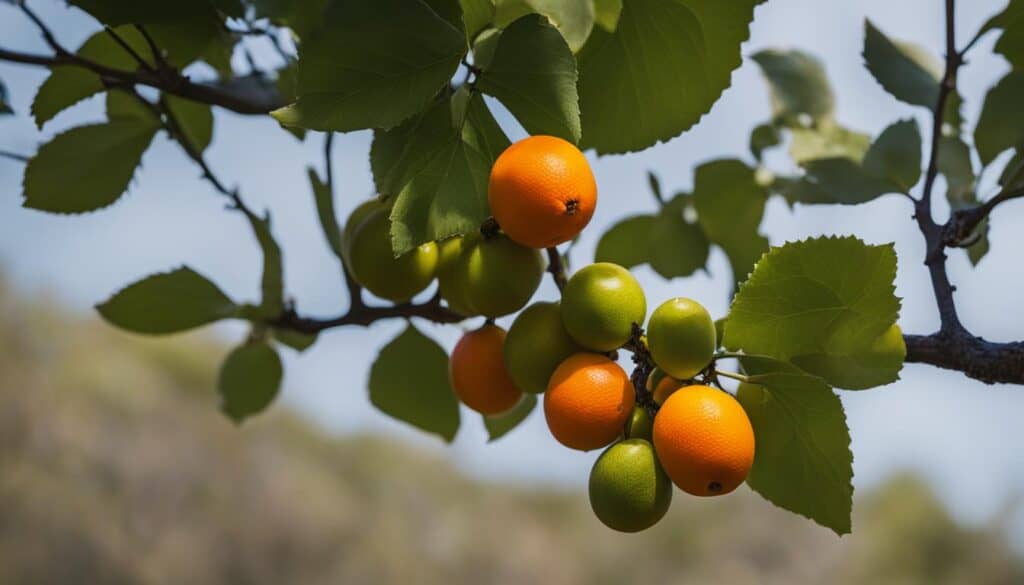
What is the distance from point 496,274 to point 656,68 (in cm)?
17

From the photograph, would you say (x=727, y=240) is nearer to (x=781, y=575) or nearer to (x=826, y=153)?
(x=826, y=153)

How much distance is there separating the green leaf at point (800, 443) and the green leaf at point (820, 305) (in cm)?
2

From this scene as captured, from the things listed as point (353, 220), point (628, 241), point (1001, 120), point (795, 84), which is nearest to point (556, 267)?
point (353, 220)

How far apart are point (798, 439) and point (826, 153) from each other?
0.43 metres

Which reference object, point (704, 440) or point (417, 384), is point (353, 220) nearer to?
point (417, 384)

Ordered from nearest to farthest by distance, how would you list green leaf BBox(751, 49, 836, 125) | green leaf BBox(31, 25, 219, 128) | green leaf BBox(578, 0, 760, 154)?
green leaf BBox(578, 0, 760, 154) < green leaf BBox(31, 25, 219, 128) < green leaf BBox(751, 49, 836, 125)

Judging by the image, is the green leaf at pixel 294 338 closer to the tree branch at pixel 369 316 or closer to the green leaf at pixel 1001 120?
the tree branch at pixel 369 316

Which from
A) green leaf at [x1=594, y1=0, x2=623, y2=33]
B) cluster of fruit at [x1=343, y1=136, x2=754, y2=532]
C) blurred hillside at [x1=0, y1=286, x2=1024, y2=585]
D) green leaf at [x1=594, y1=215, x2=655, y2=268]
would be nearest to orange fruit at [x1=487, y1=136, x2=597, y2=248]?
cluster of fruit at [x1=343, y1=136, x2=754, y2=532]

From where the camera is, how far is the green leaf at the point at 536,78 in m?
0.47

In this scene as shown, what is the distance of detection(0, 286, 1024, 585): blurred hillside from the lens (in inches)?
283

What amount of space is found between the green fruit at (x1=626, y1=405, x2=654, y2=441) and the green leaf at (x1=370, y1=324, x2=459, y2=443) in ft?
0.80

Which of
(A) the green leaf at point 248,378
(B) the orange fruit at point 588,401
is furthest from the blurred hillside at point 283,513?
(B) the orange fruit at point 588,401

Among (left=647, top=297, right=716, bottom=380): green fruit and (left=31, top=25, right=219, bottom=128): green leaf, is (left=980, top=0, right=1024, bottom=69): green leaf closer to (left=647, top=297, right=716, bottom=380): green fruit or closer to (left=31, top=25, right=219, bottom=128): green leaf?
(left=647, top=297, right=716, bottom=380): green fruit

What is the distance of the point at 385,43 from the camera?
47cm
